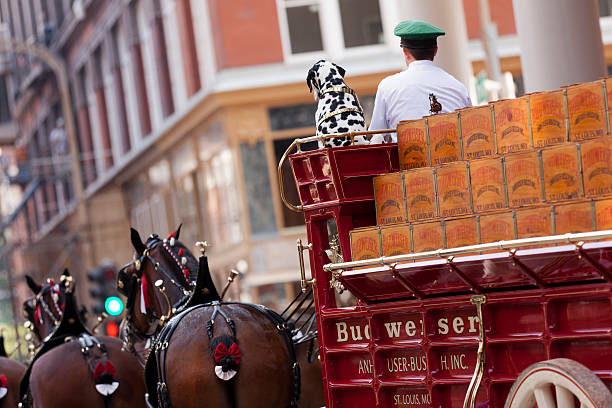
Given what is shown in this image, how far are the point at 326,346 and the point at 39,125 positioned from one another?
1797 inches

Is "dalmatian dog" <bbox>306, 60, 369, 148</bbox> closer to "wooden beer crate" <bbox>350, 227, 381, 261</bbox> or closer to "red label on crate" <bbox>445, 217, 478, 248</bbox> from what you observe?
"wooden beer crate" <bbox>350, 227, 381, 261</bbox>

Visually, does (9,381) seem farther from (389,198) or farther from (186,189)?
(186,189)

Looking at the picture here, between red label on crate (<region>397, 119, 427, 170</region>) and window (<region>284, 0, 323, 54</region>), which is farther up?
window (<region>284, 0, 323, 54</region>)

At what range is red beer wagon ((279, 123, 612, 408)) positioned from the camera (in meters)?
5.82

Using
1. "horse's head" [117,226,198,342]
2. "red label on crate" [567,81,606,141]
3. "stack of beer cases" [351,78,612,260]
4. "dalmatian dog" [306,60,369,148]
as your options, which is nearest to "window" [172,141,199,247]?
"horse's head" [117,226,198,342]

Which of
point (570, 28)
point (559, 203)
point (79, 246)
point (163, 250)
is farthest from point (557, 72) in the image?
point (79, 246)

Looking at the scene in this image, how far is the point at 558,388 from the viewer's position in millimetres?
5688

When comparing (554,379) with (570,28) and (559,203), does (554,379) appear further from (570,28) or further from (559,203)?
(570,28)

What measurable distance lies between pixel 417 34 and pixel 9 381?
21.3 feet

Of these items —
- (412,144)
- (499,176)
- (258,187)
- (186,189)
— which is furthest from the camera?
(186,189)

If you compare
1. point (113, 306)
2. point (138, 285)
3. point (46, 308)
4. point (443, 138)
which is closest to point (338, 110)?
point (443, 138)

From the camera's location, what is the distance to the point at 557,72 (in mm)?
10984

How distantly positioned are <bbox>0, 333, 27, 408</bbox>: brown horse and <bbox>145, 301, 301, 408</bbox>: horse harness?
3.41 metres

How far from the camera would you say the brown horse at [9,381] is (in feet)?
39.1
